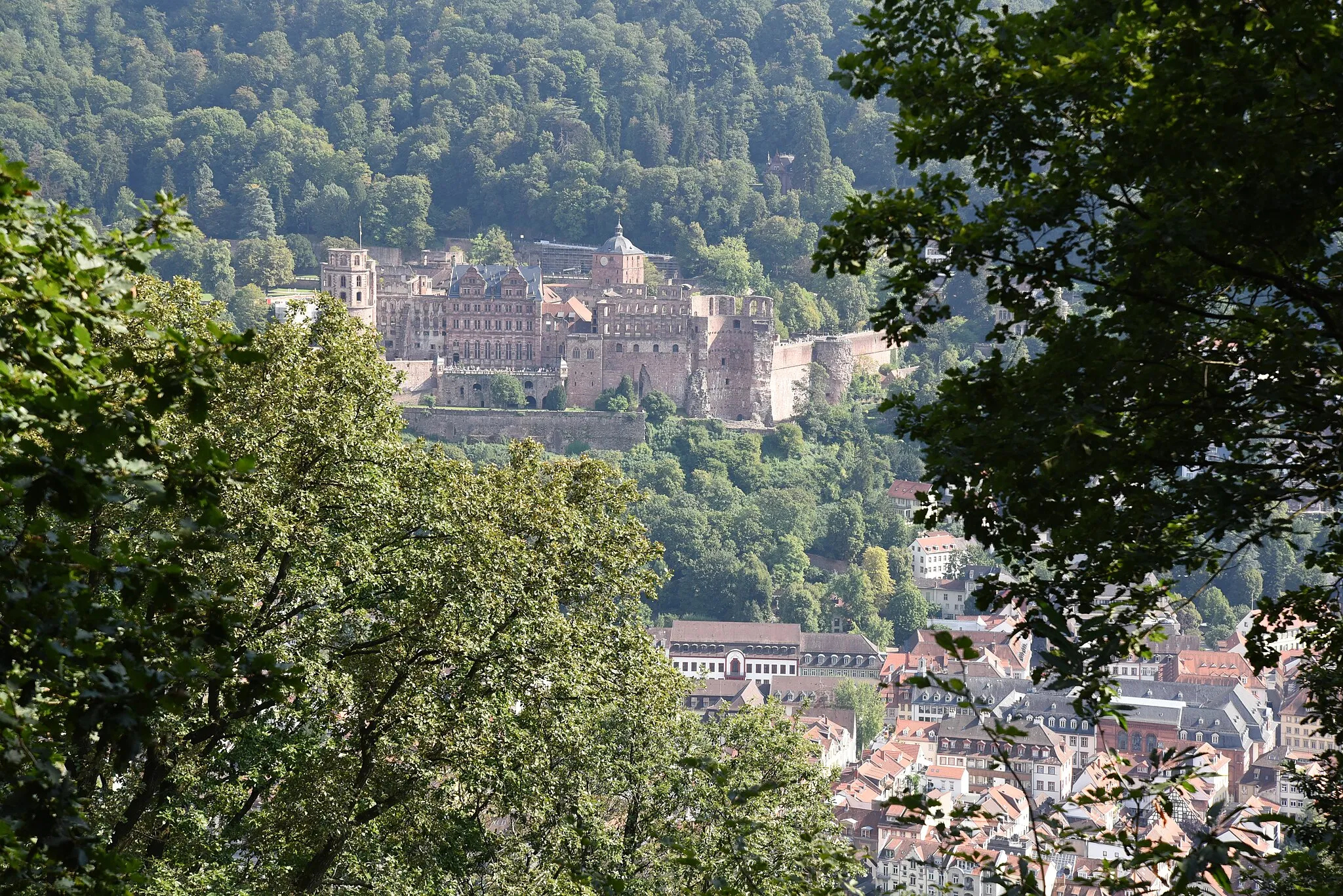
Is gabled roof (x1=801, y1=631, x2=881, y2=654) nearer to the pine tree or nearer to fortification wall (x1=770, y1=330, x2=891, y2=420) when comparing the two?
fortification wall (x1=770, y1=330, x2=891, y2=420)

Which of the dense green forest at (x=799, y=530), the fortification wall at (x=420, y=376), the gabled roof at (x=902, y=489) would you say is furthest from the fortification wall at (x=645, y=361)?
the gabled roof at (x=902, y=489)

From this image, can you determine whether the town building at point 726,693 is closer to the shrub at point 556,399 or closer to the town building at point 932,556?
the town building at point 932,556

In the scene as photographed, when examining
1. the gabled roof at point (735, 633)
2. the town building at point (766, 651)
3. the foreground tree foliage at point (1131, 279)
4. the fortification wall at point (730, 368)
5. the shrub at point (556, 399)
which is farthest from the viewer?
the fortification wall at point (730, 368)

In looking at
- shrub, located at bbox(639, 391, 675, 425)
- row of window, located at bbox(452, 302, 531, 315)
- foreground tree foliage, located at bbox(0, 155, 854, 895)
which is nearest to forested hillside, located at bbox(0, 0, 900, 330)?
shrub, located at bbox(639, 391, 675, 425)

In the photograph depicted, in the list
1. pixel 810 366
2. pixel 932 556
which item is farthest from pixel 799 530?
pixel 810 366

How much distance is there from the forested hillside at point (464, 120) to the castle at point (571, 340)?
1393cm

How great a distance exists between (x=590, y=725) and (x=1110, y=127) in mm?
9809

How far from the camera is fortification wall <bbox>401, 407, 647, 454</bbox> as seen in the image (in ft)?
252

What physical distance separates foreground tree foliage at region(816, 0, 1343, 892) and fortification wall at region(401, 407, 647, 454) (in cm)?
6715

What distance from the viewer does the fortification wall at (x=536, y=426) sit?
3024 inches

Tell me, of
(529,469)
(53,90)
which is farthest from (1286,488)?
(53,90)

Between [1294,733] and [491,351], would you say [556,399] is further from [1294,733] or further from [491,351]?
[1294,733]

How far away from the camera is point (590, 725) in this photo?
16.9 m

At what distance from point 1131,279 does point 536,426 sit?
6968 cm
